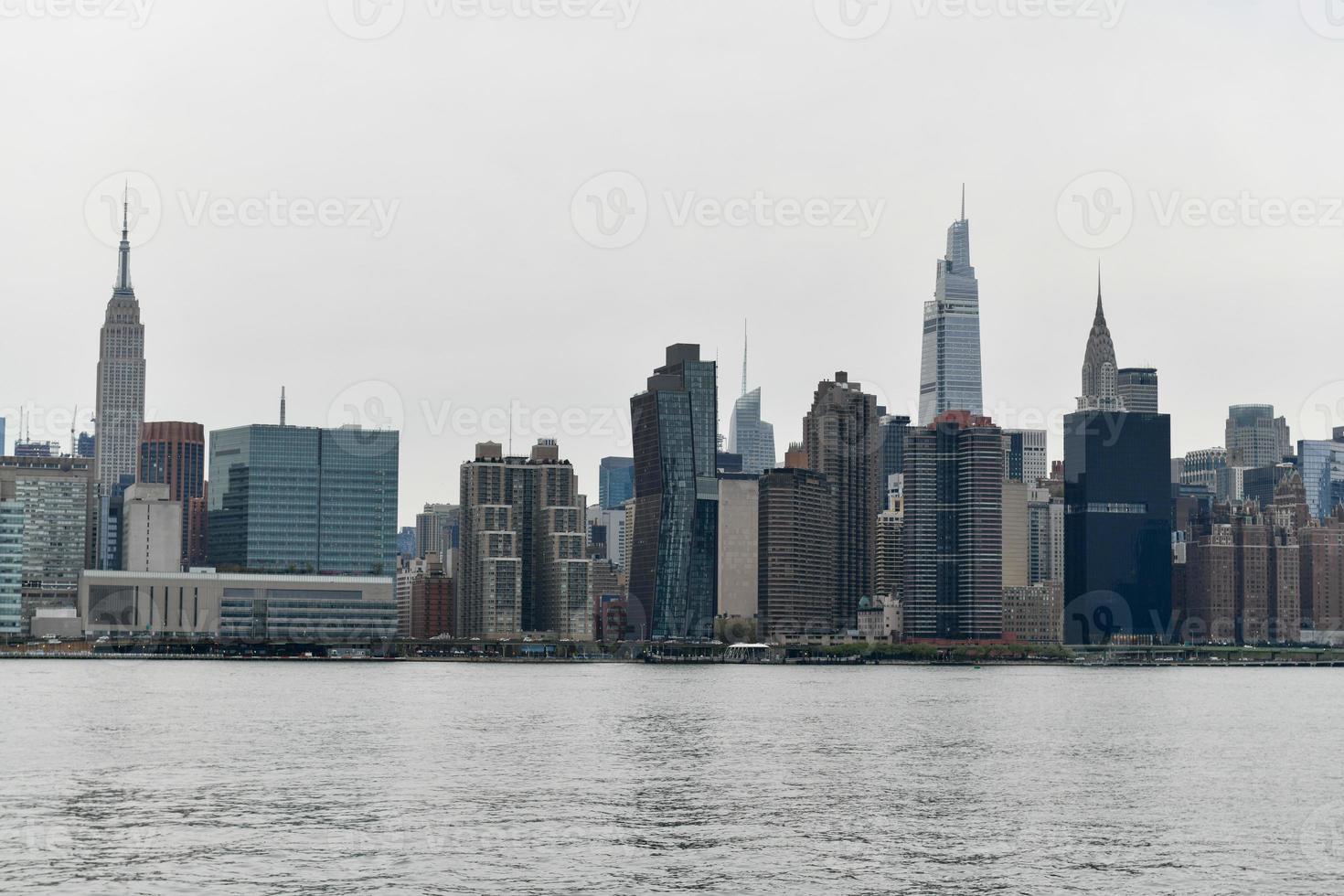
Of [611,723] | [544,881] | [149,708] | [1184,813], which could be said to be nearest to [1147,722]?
[611,723]

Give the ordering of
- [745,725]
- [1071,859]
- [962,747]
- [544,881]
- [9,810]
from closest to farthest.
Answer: [544,881] < [1071,859] < [9,810] < [962,747] < [745,725]

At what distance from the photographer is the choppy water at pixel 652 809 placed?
7519 cm

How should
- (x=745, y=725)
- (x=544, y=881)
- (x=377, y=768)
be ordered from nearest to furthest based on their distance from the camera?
1. (x=544, y=881)
2. (x=377, y=768)
3. (x=745, y=725)

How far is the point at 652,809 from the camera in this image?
311 ft

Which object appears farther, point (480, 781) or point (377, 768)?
point (377, 768)

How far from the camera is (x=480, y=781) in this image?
105438mm

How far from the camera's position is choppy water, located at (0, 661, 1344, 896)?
2960 inches

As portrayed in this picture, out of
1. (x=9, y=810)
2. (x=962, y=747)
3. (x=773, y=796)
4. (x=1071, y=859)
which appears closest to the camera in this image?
(x=1071, y=859)

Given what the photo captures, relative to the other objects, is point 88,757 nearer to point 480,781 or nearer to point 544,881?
point 480,781

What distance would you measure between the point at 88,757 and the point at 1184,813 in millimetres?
65877

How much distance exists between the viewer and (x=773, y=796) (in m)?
101

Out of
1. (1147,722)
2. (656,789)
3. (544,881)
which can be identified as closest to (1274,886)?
(544,881)

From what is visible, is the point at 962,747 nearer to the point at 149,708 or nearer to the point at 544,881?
the point at 544,881

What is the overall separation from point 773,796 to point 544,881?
29.5 m
